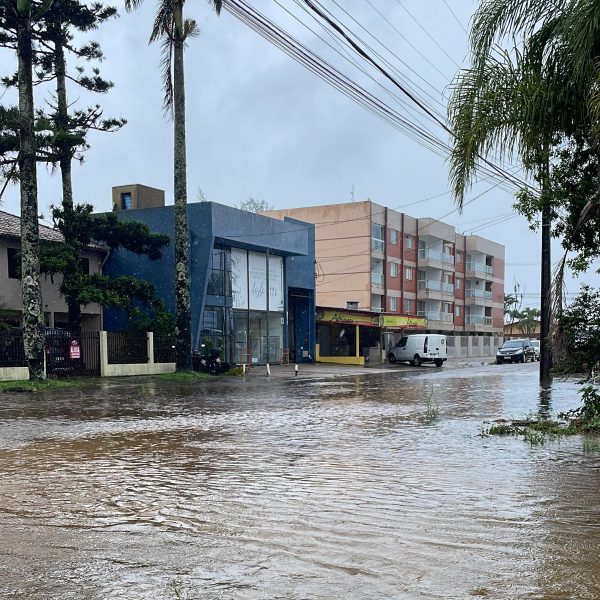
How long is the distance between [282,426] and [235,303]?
922 inches

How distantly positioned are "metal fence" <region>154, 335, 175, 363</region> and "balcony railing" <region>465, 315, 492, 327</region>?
5141 centimetres

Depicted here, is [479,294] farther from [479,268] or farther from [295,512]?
[295,512]

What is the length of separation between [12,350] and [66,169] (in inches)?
343

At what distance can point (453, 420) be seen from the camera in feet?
43.0

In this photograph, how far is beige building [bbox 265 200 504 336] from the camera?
56188 millimetres

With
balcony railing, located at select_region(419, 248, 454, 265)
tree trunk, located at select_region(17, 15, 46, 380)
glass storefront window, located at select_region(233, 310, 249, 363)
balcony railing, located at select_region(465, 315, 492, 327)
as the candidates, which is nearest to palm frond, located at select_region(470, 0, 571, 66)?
tree trunk, located at select_region(17, 15, 46, 380)

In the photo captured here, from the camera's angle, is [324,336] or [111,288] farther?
[324,336]

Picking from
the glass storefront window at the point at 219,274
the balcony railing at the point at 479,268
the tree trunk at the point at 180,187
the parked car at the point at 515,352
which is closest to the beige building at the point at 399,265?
the balcony railing at the point at 479,268

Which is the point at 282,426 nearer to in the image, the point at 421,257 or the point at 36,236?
the point at 36,236

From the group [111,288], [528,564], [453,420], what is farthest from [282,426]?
[111,288]

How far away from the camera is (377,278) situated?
5750 cm

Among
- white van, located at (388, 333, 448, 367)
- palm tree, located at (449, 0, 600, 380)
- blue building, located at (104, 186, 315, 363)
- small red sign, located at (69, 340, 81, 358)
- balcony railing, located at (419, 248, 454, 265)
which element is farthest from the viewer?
balcony railing, located at (419, 248, 454, 265)

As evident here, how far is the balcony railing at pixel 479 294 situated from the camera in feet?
250

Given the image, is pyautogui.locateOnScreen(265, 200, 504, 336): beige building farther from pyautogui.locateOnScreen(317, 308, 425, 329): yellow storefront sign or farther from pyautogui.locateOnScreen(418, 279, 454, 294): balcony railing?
pyautogui.locateOnScreen(317, 308, 425, 329): yellow storefront sign
